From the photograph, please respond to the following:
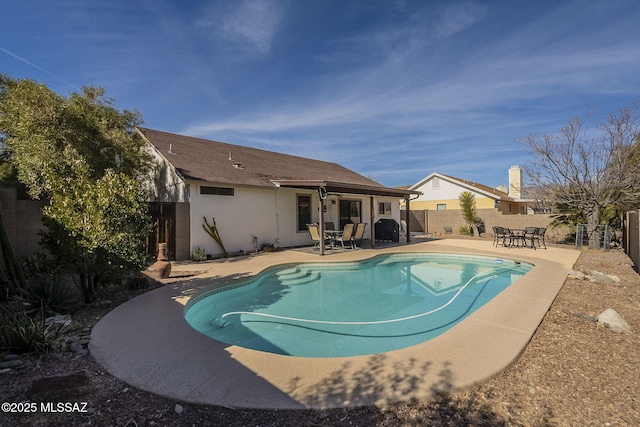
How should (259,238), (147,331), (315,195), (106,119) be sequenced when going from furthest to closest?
(315,195), (259,238), (106,119), (147,331)

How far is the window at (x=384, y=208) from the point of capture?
2052 cm

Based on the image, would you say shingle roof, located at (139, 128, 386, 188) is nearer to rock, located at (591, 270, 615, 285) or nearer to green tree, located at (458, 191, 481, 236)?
green tree, located at (458, 191, 481, 236)

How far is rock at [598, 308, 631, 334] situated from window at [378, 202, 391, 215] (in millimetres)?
15745

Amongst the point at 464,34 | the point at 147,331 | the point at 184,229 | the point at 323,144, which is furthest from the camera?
the point at 323,144

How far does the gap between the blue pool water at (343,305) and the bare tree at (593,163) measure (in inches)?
281

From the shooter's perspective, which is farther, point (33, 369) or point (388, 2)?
point (388, 2)

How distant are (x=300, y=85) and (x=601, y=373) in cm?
1709

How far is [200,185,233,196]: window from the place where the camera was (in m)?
11.6

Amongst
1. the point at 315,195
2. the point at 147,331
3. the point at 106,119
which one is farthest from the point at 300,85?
the point at 147,331

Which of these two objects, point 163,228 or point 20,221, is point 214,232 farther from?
point 20,221

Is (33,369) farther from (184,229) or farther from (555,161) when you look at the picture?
(555,161)

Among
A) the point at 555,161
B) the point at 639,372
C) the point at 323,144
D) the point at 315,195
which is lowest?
the point at 639,372

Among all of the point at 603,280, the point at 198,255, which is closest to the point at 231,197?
the point at 198,255

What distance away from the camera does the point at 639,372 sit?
330 cm
